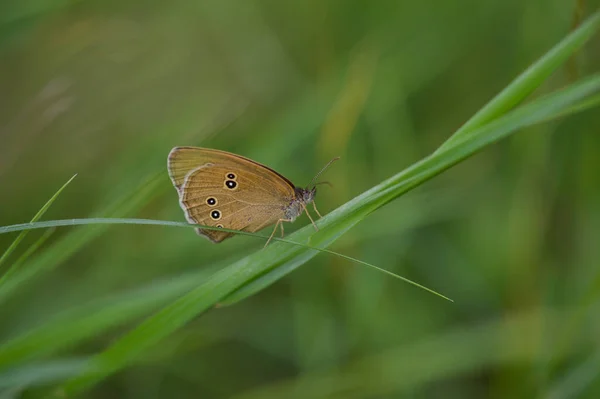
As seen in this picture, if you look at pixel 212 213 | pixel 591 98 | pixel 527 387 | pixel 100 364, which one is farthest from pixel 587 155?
pixel 100 364

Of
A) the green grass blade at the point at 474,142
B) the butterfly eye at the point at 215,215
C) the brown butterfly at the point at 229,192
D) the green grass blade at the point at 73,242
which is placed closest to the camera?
the green grass blade at the point at 474,142

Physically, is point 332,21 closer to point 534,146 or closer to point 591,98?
point 534,146

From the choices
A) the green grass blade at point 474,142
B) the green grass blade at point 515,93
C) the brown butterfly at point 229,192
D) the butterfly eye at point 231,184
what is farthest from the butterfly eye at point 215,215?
the green grass blade at point 515,93

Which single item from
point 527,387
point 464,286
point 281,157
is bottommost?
point 527,387

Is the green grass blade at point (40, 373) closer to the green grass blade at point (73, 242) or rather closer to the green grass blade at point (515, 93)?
the green grass blade at point (73, 242)

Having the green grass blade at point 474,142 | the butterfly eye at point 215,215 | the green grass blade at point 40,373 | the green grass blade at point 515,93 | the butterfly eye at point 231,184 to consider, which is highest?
the butterfly eye at point 231,184

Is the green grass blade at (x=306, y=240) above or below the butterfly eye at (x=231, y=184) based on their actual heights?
below
